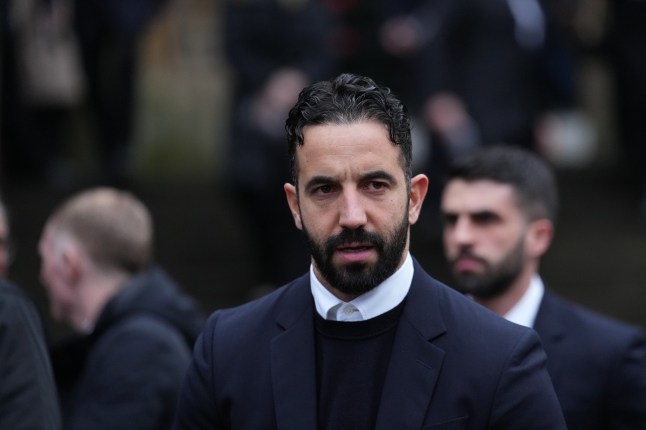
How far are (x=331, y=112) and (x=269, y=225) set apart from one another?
617cm

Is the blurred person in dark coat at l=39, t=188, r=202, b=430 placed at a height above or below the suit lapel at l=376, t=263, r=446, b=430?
below

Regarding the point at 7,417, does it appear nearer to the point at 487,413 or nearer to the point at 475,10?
the point at 487,413

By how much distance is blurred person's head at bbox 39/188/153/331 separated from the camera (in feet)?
18.0

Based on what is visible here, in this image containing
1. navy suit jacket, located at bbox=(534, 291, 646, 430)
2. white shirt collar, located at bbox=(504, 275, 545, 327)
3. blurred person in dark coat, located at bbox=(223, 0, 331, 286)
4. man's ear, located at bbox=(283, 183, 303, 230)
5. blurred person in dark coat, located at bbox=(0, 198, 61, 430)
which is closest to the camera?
man's ear, located at bbox=(283, 183, 303, 230)

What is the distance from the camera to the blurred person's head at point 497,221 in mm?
5281

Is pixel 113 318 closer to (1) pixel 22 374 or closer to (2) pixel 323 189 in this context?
(1) pixel 22 374

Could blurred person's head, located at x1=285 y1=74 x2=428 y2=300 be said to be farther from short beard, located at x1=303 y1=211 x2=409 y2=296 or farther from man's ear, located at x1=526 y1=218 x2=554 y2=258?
man's ear, located at x1=526 y1=218 x2=554 y2=258

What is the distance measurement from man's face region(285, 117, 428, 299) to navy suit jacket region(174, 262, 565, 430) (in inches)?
6.8

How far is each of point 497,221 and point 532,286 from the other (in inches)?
11.2

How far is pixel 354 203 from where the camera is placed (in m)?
3.60

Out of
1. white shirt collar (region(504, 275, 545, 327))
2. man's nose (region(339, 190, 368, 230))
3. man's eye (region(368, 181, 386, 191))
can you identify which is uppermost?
man's eye (region(368, 181, 386, 191))

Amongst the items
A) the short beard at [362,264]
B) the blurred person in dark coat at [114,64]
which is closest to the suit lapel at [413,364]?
the short beard at [362,264]

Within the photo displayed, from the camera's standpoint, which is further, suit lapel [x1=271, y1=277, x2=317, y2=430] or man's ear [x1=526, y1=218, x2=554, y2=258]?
man's ear [x1=526, y1=218, x2=554, y2=258]

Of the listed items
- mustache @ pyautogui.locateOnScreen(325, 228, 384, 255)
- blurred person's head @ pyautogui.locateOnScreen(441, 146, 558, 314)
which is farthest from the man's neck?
mustache @ pyautogui.locateOnScreen(325, 228, 384, 255)
